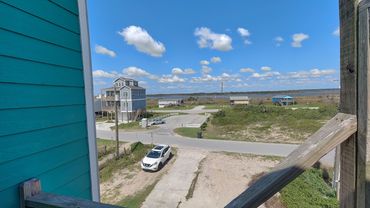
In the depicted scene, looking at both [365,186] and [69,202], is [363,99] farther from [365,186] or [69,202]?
[69,202]

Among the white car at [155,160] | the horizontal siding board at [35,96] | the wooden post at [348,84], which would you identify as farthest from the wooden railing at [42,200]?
the white car at [155,160]

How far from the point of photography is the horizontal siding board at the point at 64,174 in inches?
61.6

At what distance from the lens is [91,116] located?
2123 mm

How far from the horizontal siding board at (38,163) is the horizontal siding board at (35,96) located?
1.05 ft

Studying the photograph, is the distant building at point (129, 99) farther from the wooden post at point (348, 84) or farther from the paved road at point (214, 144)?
the wooden post at point (348, 84)

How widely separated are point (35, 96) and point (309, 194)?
9.07m

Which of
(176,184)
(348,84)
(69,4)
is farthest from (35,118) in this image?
(176,184)

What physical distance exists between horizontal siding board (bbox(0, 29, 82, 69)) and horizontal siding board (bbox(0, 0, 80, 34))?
18 cm

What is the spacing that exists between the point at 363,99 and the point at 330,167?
12682 millimetres

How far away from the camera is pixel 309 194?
26.8 ft

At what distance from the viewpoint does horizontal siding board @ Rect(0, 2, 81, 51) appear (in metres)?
1.33

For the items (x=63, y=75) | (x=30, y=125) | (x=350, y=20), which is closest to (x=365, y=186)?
(x=350, y=20)

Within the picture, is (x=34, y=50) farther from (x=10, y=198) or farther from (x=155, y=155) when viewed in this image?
(x=155, y=155)

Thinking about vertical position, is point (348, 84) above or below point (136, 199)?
above
